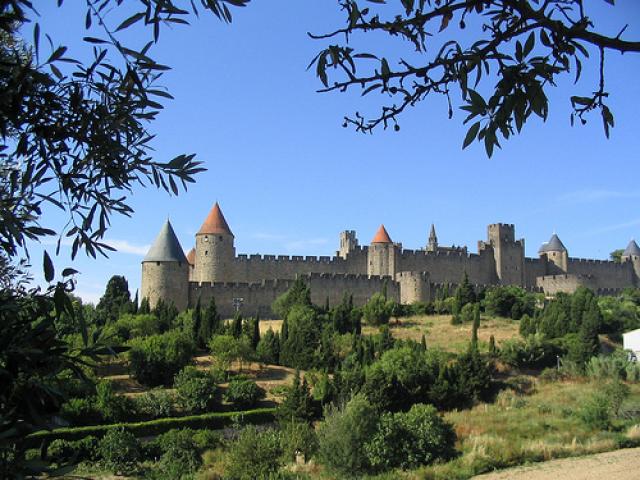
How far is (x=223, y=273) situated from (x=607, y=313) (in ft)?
59.4

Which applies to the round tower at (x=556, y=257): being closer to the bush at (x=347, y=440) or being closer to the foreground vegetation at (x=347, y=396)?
the foreground vegetation at (x=347, y=396)

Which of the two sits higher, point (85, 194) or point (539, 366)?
point (85, 194)

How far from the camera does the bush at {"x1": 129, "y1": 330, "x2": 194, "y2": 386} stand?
70.9 feet

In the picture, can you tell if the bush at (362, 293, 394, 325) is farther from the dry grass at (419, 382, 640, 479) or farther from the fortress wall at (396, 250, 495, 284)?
the dry grass at (419, 382, 640, 479)

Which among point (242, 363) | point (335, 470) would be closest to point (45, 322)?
point (335, 470)

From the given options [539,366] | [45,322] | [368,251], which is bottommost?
[539,366]

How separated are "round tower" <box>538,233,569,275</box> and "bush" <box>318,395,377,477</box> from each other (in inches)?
1185

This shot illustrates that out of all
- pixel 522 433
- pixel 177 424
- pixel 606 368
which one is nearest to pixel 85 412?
pixel 177 424

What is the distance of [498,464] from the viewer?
16.8 m

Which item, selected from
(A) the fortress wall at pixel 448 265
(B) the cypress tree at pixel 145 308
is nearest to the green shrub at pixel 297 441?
(B) the cypress tree at pixel 145 308

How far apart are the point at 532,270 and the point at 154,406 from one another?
30.1 meters

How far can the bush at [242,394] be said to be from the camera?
20203mm

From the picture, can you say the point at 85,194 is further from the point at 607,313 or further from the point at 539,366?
the point at 607,313

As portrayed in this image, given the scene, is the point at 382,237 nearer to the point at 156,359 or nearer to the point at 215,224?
the point at 215,224
